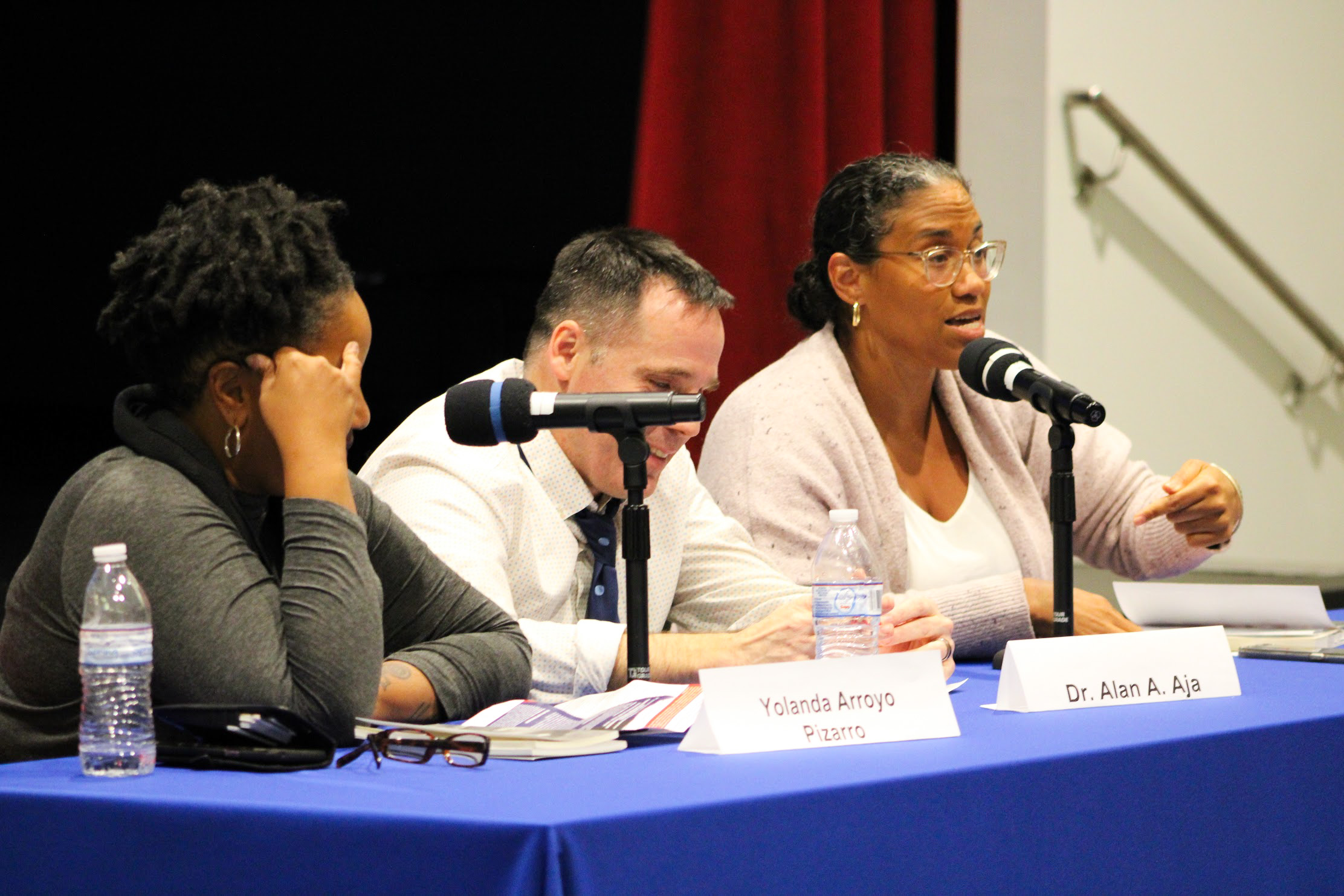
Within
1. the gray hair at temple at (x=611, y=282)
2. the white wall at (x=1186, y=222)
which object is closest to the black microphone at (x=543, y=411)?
the gray hair at temple at (x=611, y=282)

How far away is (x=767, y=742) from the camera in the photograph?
1260 mm

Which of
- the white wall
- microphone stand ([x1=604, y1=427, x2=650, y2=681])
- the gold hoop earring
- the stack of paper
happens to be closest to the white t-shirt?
the stack of paper

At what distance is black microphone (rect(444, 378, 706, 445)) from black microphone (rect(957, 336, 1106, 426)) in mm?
498

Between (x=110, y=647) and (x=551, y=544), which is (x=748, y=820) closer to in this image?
(x=110, y=647)

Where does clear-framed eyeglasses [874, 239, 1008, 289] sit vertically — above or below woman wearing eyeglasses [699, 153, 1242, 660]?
above

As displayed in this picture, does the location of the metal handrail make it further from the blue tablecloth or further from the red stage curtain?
the blue tablecloth

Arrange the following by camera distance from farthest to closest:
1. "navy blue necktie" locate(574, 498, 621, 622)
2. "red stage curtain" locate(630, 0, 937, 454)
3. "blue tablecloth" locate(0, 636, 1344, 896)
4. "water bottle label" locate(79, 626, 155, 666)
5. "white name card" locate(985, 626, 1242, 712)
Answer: "red stage curtain" locate(630, 0, 937, 454)
"navy blue necktie" locate(574, 498, 621, 622)
"white name card" locate(985, 626, 1242, 712)
"water bottle label" locate(79, 626, 155, 666)
"blue tablecloth" locate(0, 636, 1344, 896)

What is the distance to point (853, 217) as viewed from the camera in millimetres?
2598

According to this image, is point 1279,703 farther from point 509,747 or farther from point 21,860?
point 21,860

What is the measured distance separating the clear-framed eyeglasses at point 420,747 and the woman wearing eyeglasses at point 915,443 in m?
1.11

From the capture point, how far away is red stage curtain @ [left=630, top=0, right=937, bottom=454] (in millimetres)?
3168

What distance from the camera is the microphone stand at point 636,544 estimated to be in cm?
154

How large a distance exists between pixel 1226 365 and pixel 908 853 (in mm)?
3061

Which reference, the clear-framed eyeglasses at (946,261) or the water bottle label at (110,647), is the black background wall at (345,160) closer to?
the clear-framed eyeglasses at (946,261)
